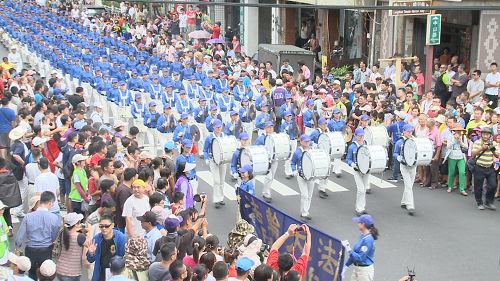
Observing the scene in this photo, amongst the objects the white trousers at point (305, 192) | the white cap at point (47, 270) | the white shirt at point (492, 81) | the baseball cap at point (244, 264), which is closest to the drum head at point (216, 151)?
the white trousers at point (305, 192)

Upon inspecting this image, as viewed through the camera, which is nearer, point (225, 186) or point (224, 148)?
point (224, 148)

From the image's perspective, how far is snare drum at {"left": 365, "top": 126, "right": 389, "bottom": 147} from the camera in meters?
15.1

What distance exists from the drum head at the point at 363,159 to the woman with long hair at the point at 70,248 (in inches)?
252

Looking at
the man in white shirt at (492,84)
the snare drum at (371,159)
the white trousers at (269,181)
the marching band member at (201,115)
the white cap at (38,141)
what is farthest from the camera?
the man in white shirt at (492,84)

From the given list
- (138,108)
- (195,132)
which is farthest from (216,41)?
(195,132)

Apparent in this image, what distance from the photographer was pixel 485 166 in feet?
46.1

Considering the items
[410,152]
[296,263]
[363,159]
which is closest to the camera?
[296,263]

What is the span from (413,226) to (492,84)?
25.7ft

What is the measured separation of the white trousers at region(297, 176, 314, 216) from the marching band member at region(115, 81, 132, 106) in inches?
301

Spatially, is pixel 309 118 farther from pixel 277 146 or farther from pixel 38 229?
pixel 38 229

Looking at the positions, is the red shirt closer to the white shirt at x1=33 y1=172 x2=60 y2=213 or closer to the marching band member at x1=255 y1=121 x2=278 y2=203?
the white shirt at x1=33 y1=172 x2=60 y2=213

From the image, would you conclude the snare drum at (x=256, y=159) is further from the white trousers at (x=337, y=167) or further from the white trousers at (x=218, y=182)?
the white trousers at (x=337, y=167)

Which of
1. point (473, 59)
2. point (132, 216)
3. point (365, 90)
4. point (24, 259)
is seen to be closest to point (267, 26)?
point (473, 59)

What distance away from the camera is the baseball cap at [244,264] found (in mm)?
7461
